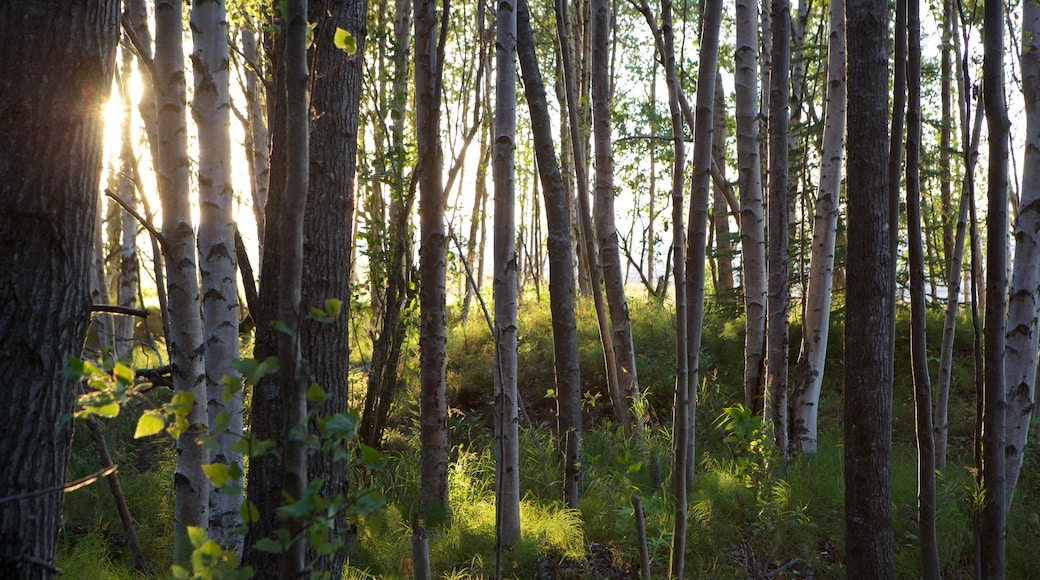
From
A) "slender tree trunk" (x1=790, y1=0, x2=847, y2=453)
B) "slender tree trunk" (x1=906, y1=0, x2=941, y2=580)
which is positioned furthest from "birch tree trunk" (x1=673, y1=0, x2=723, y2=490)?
"slender tree trunk" (x1=790, y1=0, x2=847, y2=453)

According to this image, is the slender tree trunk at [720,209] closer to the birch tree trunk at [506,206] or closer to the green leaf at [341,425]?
the birch tree trunk at [506,206]

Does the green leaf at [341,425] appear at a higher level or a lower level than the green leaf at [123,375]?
lower

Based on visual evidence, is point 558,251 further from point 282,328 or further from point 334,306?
point 282,328

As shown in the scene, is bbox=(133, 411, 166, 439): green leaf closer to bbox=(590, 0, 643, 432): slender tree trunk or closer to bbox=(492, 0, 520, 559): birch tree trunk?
bbox=(492, 0, 520, 559): birch tree trunk

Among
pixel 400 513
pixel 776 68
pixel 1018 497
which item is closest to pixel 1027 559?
pixel 1018 497

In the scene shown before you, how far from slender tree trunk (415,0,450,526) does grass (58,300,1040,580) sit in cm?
27

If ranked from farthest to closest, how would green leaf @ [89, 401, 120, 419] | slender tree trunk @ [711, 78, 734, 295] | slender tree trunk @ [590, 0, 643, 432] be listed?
slender tree trunk @ [711, 78, 734, 295] < slender tree trunk @ [590, 0, 643, 432] < green leaf @ [89, 401, 120, 419]

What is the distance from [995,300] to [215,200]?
411 centimetres

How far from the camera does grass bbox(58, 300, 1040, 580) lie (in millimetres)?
4191

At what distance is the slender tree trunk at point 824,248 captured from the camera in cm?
580

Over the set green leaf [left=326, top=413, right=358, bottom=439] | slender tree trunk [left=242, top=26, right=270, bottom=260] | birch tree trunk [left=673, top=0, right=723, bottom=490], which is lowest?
green leaf [left=326, top=413, right=358, bottom=439]

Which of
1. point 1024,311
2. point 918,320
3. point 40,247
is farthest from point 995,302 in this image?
point 40,247

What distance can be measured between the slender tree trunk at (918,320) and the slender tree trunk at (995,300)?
1.52 feet

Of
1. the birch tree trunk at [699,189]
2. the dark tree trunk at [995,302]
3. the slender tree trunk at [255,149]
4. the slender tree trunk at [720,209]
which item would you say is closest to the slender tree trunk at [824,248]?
the dark tree trunk at [995,302]
